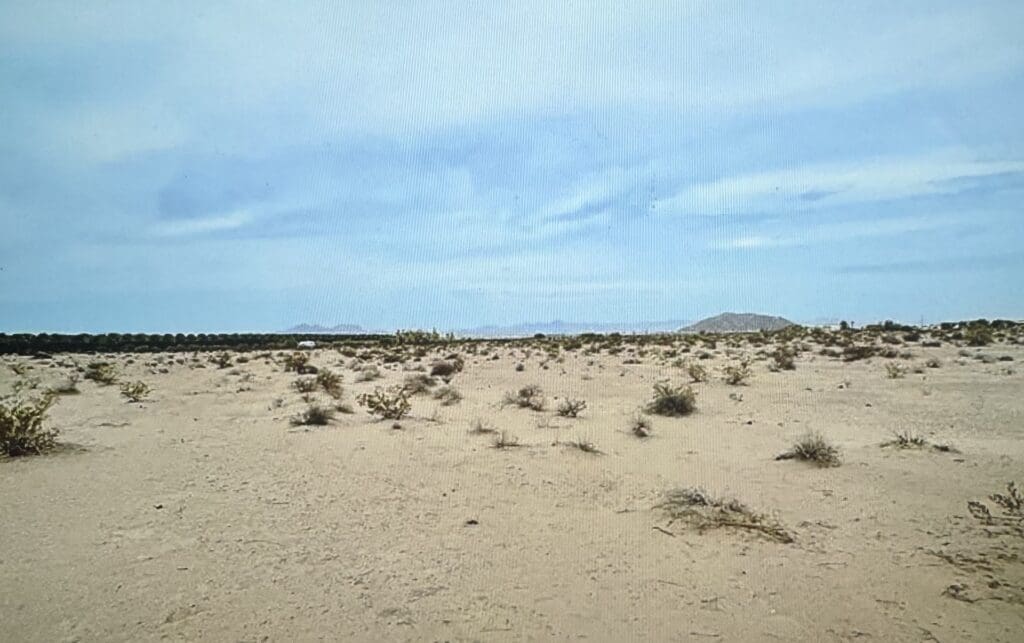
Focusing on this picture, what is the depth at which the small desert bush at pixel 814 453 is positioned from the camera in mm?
8461

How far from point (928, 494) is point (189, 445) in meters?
10.5

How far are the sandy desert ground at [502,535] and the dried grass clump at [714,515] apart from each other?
4.8 inches

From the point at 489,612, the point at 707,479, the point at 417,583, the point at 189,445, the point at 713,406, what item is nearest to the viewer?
the point at 489,612

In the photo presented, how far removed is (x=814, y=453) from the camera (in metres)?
8.64

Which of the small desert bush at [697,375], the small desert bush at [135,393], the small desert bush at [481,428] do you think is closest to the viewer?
the small desert bush at [481,428]

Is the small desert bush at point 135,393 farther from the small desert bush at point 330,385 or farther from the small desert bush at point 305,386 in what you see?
the small desert bush at point 330,385

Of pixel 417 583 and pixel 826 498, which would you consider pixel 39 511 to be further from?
pixel 826 498

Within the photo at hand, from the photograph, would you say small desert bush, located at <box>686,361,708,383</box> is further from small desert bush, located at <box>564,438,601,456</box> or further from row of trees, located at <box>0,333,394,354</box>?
row of trees, located at <box>0,333,394,354</box>

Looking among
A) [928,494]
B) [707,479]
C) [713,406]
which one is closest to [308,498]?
[707,479]

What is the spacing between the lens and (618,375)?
21406 mm

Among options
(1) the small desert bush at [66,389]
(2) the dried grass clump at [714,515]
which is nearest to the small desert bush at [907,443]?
(2) the dried grass clump at [714,515]

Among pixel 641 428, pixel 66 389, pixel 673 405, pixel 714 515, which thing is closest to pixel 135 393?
pixel 66 389

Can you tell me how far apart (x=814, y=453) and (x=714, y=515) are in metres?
3.09

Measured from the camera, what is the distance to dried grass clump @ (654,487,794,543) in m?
6.06
